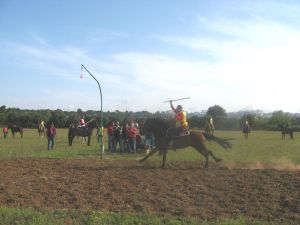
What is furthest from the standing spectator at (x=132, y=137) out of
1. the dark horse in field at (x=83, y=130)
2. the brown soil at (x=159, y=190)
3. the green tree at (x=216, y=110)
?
the green tree at (x=216, y=110)

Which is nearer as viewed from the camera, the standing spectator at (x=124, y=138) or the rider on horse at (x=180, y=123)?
the rider on horse at (x=180, y=123)

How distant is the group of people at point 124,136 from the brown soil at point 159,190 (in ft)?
25.3

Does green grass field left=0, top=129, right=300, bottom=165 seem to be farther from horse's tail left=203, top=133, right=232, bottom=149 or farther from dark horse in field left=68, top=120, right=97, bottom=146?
horse's tail left=203, top=133, right=232, bottom=149

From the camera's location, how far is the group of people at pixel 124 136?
79.7 feet

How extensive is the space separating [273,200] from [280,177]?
3.32m

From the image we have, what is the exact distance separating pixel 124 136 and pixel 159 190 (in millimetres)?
13272

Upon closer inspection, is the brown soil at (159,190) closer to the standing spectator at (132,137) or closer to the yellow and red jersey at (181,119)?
the yellow and red jersey at (181,119)

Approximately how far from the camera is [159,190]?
1173 cm

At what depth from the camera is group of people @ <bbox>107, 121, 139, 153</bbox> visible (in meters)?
24.3

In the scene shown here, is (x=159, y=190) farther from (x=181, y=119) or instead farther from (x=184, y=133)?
(x=181, y=119)

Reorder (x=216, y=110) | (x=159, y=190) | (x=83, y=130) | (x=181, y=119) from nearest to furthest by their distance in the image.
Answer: (x=159, y=190) < (x=181, y=119) < (x=83, y=130) < (x=216, y=110)

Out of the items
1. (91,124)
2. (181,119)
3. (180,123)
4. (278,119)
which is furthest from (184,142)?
(278,119)

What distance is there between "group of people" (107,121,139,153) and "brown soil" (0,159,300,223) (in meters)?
7.71

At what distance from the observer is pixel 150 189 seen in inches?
468
